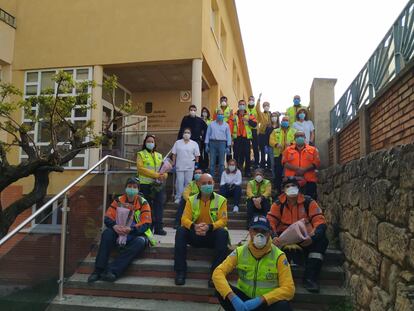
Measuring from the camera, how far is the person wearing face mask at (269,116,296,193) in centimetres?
922

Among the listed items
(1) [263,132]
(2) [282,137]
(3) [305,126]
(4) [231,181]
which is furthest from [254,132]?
(4) [231,181]

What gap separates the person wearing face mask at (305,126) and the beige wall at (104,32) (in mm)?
4359

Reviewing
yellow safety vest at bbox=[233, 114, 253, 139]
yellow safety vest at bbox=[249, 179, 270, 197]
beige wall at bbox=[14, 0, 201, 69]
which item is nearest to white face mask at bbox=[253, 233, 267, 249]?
yellow safety vest at bbox=[249, 179, 270, 197]

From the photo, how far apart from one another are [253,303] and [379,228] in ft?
4.91

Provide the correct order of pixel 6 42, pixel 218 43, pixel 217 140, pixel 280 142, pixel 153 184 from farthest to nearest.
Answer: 1. pixel 218 43
2. pixel 6 42
3. pixel 217 140
4. pixel 280 142
5. pixel 153 184

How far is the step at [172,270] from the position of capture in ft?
18.6

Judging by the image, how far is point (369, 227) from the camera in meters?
4.61

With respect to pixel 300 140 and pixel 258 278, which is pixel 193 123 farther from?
pixel 258 278

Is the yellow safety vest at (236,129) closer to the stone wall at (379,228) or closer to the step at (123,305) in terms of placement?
the stone wall at (379,228)

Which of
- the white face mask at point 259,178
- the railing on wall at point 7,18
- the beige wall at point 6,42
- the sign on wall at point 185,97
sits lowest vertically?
the white face mask at point 259,178

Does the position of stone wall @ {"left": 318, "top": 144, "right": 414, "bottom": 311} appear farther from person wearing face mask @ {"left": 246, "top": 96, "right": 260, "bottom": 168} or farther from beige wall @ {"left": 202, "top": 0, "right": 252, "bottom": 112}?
beige wall @ {"left": 202, "top": 0, "right": 252, "bottom": 112}

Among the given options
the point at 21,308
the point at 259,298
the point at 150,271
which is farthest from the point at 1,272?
the point at 259,298

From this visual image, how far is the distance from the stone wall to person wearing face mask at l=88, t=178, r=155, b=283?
2952 mm

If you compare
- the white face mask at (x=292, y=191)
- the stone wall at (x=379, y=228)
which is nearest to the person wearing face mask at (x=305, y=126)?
the stone wall at (x=379, y=228)
